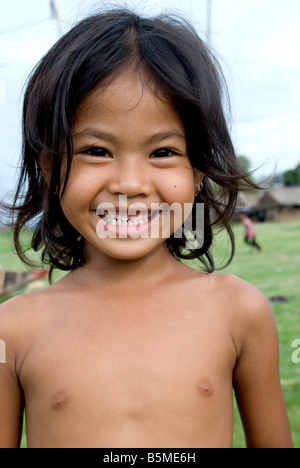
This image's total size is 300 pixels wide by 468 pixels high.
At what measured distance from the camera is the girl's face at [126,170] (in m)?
1.28

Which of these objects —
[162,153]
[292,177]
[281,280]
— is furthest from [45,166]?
[292,177]

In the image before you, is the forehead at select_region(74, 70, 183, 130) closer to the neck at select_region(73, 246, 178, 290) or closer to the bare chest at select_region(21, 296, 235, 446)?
the neck at select_region(73, 246, 178, 290)

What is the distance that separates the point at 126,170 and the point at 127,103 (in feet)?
0.56

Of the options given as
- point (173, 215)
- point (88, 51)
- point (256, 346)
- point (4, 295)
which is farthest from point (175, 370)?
point (4, 295)

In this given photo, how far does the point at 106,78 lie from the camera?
1327 mm

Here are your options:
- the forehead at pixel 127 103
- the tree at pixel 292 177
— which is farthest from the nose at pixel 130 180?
the tree at pixel 292 177

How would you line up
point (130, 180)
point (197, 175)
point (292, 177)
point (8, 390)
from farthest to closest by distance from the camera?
1. point (292, 177)
2. point (197, 175)
3. point (8, 390)
4. point (130, 180)

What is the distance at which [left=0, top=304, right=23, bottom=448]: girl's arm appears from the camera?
1364 millimetres

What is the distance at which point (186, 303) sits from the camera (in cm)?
144

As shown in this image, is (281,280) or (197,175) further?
(281,280)

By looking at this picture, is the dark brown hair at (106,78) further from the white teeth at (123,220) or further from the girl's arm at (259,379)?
the girl's arm at (259,379)

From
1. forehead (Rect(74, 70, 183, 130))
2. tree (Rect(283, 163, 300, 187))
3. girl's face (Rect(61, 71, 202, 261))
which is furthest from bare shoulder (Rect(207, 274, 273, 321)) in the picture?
tree (Rect(283, 163, 300, 187))

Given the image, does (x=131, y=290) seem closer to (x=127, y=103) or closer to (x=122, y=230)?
(x=122, y=230)

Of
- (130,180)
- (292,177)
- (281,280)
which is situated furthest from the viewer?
(292,177)
